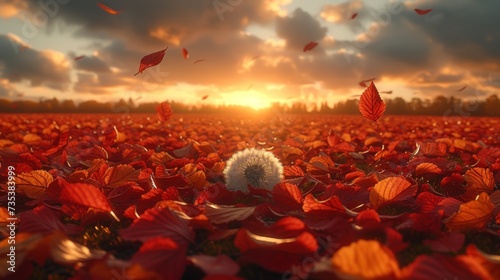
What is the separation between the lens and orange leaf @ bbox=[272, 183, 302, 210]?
6.34 ft

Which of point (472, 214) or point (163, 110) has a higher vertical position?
point (163, 110)

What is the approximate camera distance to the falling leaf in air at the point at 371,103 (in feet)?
8.52

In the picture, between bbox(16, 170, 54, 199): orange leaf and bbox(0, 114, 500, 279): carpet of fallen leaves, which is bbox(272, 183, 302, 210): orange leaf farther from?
bbox(16, 170, 54, 199): orange leaf

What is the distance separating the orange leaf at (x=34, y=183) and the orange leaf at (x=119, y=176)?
338 mm

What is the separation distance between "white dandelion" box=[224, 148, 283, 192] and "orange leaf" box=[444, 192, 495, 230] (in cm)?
109

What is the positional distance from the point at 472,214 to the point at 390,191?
1.31 feet

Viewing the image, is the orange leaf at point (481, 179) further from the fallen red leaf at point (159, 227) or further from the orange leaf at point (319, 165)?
the fallen red leaf at point (159, 227)

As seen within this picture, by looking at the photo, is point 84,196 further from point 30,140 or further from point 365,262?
point 30,140

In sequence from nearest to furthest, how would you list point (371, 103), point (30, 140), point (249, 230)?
1. point (249, 230)
2. point (371, 103)
3. point (30, 140)

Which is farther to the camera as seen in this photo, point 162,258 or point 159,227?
point 159,227

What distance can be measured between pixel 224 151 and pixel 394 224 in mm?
2876

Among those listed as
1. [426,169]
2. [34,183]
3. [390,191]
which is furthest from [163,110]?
[390,191]

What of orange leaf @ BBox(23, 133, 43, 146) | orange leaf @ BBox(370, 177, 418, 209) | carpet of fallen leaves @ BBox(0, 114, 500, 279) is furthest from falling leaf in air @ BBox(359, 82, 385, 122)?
orange leaf @ BBox(23, 133, 43, 146)

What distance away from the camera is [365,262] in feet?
3.32
